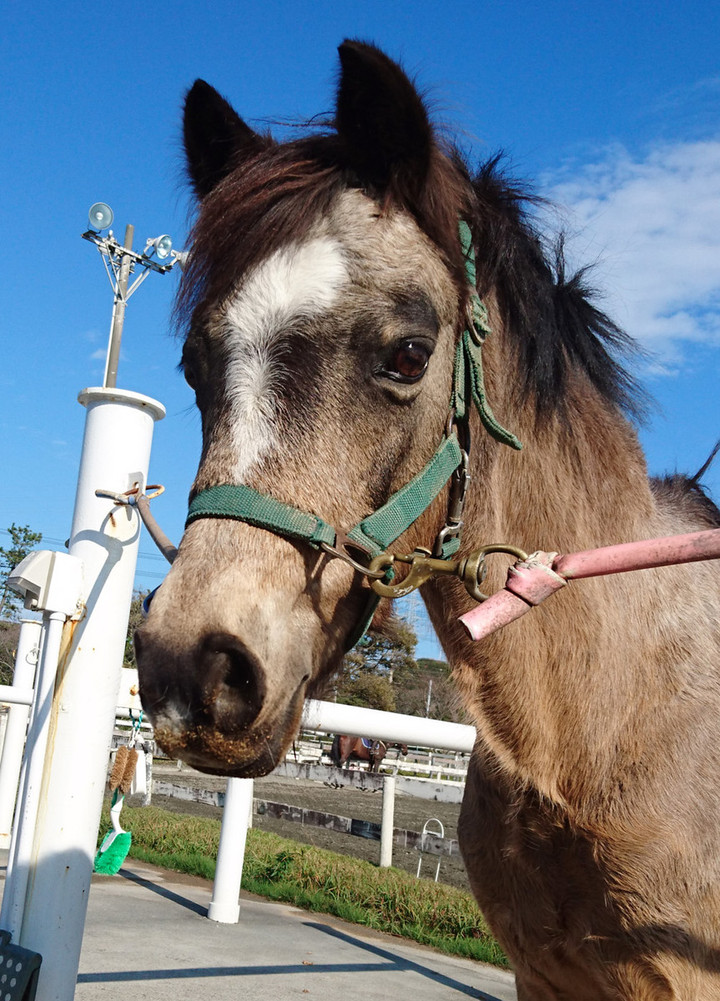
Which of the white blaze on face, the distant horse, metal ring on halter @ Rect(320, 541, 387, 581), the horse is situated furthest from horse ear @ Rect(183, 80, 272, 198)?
the distant horse

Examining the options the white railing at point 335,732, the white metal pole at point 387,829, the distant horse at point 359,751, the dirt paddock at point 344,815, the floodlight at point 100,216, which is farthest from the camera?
the distant horse at point 359,751

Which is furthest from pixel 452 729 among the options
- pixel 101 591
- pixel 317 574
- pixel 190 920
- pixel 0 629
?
pixel 0 629

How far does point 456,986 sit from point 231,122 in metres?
4.16

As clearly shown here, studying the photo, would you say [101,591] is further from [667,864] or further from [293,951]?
[293,951]

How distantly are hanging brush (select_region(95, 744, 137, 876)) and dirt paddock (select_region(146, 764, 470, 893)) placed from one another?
3.19m

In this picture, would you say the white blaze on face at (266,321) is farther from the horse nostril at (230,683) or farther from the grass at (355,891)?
the grass at (355,891)

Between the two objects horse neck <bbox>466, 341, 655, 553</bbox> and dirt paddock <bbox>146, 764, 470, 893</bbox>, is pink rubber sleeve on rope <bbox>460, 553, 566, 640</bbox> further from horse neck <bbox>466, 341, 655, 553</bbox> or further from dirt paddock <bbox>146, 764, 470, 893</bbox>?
dirt paddock <bbox>146, 764, 470, 893</bbox>

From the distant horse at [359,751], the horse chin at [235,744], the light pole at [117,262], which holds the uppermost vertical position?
the light pole at [117,262]

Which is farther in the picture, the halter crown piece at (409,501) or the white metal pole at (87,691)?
the white metal pole at (87,691)

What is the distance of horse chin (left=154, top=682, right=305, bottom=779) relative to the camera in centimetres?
147

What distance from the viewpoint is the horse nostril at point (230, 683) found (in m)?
1.44

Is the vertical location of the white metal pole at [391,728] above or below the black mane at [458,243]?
below

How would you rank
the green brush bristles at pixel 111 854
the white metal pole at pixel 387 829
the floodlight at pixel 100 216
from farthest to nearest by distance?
1. the floodlight at pixel 100 216
2. the white metal pole at pixel 387 829
3. the green brush bristles at pixel 111 854

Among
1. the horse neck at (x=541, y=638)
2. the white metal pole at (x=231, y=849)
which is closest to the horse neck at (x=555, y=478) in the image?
the horse neck at (x=541, y=638)
